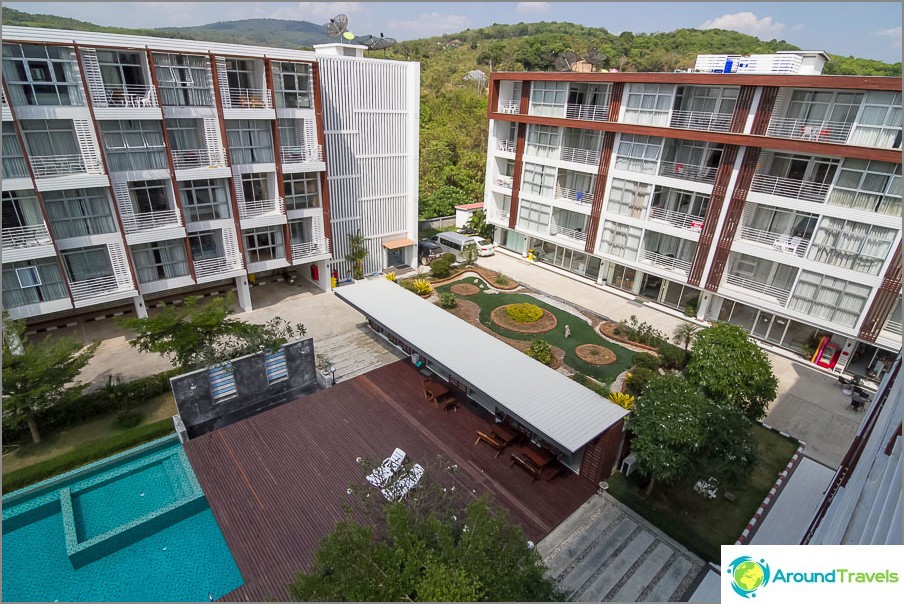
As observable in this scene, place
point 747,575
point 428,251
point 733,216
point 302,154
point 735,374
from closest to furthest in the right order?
point 747,575
point 735,374
point 733,216
point 302,154
point 428,251

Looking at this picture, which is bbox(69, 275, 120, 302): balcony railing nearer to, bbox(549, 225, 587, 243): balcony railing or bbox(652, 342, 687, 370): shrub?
bbox(549, 225, 587, 243): balcony railing

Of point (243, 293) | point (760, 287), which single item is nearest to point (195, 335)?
point (243, 293)

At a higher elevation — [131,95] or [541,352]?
[131,95]

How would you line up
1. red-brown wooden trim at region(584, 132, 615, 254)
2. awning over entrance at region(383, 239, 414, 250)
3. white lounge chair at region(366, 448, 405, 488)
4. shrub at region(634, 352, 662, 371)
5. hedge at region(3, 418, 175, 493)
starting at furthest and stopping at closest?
awning over entrance at region(383, 239, 414, 250), red-brown wooden trim at region(584, 132, 615, 254), shrub at region(634, 352, 662, 371), hedge at region(3, 418, 175, 493), white lounge chair at region(366, 448, 405, 488)

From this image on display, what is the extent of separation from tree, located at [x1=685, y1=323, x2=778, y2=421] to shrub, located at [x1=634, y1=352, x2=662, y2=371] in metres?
4.31

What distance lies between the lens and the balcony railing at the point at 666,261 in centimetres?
2952

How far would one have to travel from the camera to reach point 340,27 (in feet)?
102

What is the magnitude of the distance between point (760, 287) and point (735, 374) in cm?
1113

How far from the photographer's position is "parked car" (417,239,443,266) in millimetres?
37812

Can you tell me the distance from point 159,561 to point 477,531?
11.2 metres

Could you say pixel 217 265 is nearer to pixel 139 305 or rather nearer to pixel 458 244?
pixel 139 305

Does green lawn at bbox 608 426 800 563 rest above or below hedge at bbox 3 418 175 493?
above

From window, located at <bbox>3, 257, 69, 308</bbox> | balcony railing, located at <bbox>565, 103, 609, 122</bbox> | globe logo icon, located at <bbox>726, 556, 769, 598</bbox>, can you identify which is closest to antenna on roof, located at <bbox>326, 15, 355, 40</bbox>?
balcony railing, located at <bbox>565, 103, 609, 122</bbox>

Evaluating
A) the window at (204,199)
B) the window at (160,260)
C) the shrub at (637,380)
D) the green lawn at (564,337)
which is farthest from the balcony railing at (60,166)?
the shrub at (637,380)
